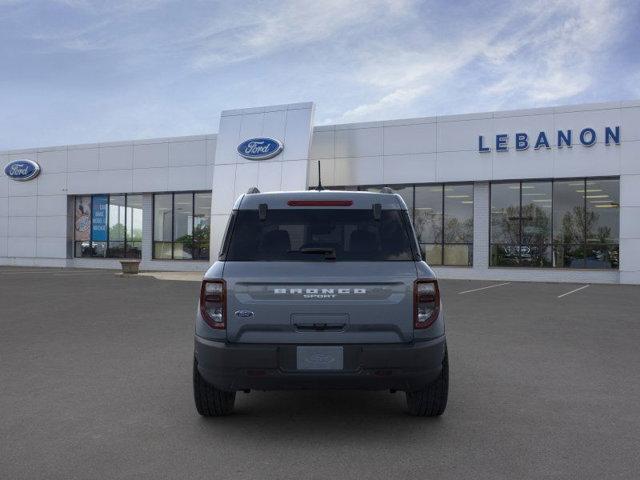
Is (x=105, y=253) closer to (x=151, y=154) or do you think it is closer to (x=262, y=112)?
(x=151, y=154)

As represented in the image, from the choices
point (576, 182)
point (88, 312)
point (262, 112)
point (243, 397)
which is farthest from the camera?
point (262, 112)

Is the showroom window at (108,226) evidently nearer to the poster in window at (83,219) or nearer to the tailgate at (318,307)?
the poster in window at (83,219)

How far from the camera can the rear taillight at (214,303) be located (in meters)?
4.52

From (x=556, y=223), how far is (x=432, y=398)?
21940 mm

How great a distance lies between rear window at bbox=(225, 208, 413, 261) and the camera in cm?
474

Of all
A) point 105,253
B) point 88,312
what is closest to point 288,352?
point 88,312

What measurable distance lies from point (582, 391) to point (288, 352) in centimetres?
344

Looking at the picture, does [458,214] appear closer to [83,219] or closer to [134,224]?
[134,224]

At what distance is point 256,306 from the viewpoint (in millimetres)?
4480

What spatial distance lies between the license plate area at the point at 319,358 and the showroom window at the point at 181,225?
2730cm

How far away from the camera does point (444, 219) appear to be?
27.0 meters

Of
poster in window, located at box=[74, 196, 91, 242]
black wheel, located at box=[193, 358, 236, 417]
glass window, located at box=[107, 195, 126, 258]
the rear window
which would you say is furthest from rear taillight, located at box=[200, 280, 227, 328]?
poster in window, located at box=[74, 196, 91, 242]

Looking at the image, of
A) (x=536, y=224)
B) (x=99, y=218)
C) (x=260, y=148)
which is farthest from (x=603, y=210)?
(x=99, y=218)

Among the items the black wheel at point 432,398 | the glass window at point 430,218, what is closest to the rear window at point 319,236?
the black wheel at point 432,398
